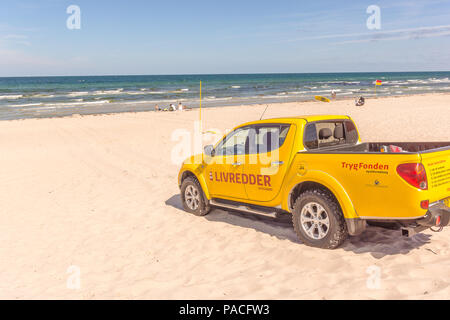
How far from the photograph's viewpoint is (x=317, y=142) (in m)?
6.34

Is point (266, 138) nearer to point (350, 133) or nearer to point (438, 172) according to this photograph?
point (350, 133)

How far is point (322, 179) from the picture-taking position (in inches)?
215

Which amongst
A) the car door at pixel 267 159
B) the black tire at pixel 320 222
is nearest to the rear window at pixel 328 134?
the car door at pixel 267 159

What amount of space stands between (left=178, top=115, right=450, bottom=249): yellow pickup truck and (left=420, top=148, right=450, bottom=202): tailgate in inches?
0.5

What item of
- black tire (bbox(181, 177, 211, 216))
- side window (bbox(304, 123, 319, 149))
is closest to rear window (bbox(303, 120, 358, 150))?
side window (bbox(304, 123, 319, 149))

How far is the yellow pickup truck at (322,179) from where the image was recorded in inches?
192

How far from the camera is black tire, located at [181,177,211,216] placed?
7641mm

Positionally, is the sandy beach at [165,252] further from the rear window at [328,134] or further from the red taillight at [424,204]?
the rear window at [328,134]

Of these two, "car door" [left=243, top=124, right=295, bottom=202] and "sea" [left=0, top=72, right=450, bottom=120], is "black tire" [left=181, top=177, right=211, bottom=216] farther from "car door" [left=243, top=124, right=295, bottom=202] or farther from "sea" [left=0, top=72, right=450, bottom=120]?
"sea" [left=0, top=72, right=450, bottom=120]

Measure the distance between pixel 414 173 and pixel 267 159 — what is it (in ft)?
7.08

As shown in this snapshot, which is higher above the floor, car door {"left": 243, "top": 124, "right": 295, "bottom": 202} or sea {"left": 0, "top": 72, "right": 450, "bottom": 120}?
sea {"left": 0, "top": 72, "right": 450, "bottom": 120}

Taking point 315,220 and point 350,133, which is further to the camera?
point 350,133

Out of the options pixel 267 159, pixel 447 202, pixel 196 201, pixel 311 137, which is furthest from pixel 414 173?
pixel 196 201

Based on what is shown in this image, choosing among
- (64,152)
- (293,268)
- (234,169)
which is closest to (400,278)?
(293,268)
